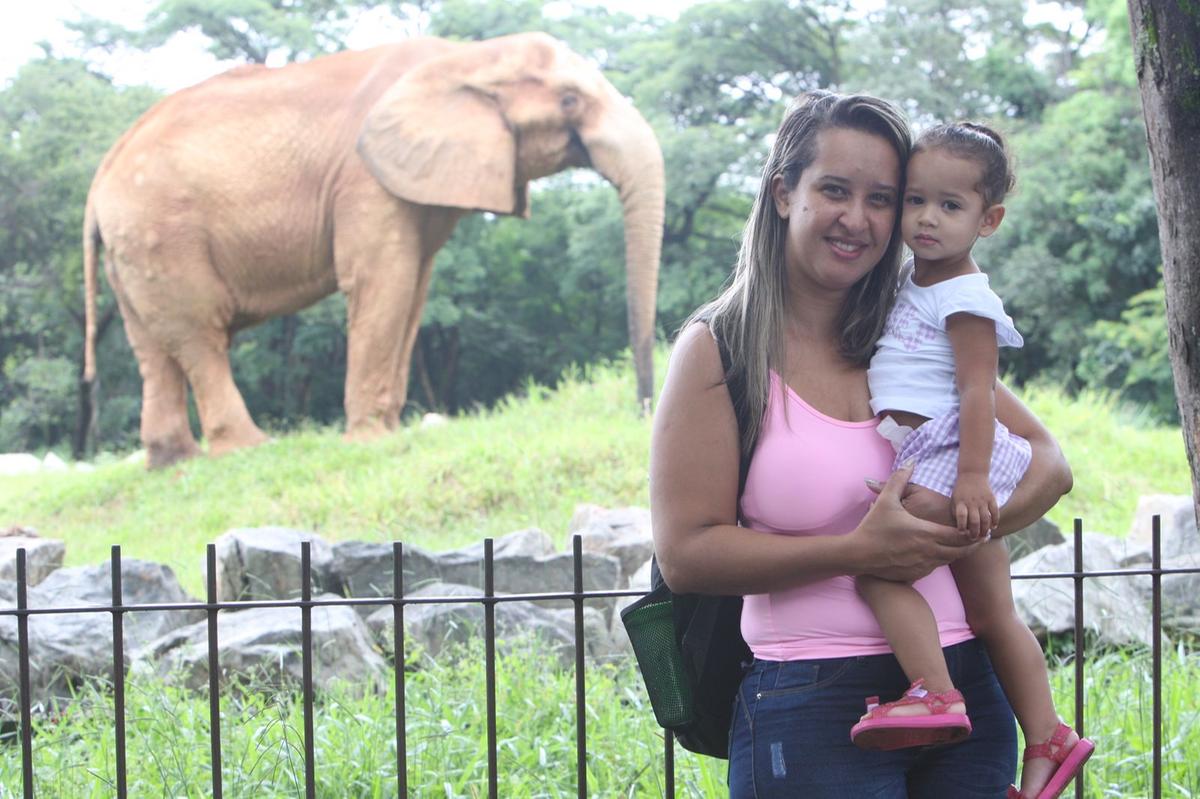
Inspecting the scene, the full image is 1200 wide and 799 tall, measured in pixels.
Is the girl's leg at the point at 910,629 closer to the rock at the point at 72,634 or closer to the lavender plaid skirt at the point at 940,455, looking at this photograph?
the lavender plaid skirt at the point at 940,455

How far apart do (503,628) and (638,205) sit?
5969mm

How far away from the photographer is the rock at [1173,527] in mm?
5773

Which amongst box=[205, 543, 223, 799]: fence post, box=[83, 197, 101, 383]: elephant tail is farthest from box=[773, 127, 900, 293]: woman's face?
box=[83, 197, 101, 383]: elephant tail

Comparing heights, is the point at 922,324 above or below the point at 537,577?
above

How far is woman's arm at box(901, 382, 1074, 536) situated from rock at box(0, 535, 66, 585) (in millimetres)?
5554

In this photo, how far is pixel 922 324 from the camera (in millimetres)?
1979

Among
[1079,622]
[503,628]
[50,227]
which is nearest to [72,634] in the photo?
[503,628]

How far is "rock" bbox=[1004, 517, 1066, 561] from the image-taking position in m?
6.45

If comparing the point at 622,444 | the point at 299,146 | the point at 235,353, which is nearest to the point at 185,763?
the point at 622,444

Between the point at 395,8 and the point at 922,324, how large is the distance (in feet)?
82.4

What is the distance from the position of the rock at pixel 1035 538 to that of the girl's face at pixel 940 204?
4.72 metres

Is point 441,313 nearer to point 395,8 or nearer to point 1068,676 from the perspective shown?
point 395,8

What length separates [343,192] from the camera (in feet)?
34.7

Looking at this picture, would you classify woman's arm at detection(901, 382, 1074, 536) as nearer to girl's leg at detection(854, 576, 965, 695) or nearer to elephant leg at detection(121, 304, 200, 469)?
girl's leg at detection(854, 576, 965, 695)
